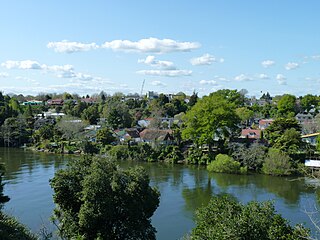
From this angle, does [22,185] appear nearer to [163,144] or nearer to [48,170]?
[48,170]

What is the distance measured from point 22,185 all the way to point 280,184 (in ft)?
48.9

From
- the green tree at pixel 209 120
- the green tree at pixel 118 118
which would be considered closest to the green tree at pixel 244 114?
the green tree at pixel 118 118

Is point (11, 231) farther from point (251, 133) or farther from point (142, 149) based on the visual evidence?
point (251, 133)

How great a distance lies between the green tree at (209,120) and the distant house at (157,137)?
11.6 ft

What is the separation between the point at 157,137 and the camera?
32688mm

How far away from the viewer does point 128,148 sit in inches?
1230

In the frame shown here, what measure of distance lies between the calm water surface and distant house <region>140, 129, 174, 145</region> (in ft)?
12.4

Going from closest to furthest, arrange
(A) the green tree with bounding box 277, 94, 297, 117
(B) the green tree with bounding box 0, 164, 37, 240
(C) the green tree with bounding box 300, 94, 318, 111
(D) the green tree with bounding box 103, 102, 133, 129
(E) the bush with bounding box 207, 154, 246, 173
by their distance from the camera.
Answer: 1. (B) the green tree with bounding box 0, 164, 37, 240
2. (E) the bush with bounding box 207, 154, 246, 173
3. (D) the green tree with bounding box 103, 102, 133, 129
4. (A) the green tree with bounding box 277, 94, 297, 117
5. (C) the green tree with bounding box 300, 94, 318, 111

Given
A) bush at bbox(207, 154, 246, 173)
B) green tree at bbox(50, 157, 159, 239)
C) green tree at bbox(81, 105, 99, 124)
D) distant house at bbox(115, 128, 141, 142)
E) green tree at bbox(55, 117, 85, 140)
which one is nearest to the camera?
green tree at bbox(50, 157, 159, 239)

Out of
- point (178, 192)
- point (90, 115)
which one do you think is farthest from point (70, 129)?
point (178, 192)

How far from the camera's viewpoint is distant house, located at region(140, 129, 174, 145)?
32.1 meters

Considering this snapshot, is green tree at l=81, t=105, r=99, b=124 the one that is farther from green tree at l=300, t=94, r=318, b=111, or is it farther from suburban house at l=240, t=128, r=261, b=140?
green tree at l=300, t=94, r=318, b=111

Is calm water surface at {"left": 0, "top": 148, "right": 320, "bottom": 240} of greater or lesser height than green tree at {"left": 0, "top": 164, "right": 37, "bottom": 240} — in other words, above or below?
below

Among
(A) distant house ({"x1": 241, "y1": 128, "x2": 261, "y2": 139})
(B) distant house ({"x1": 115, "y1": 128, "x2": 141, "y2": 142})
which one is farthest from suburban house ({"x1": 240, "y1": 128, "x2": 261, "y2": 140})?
(B) distant house ({"x1": 115, "y1": 128, "x2": 141, "y2": 142})
